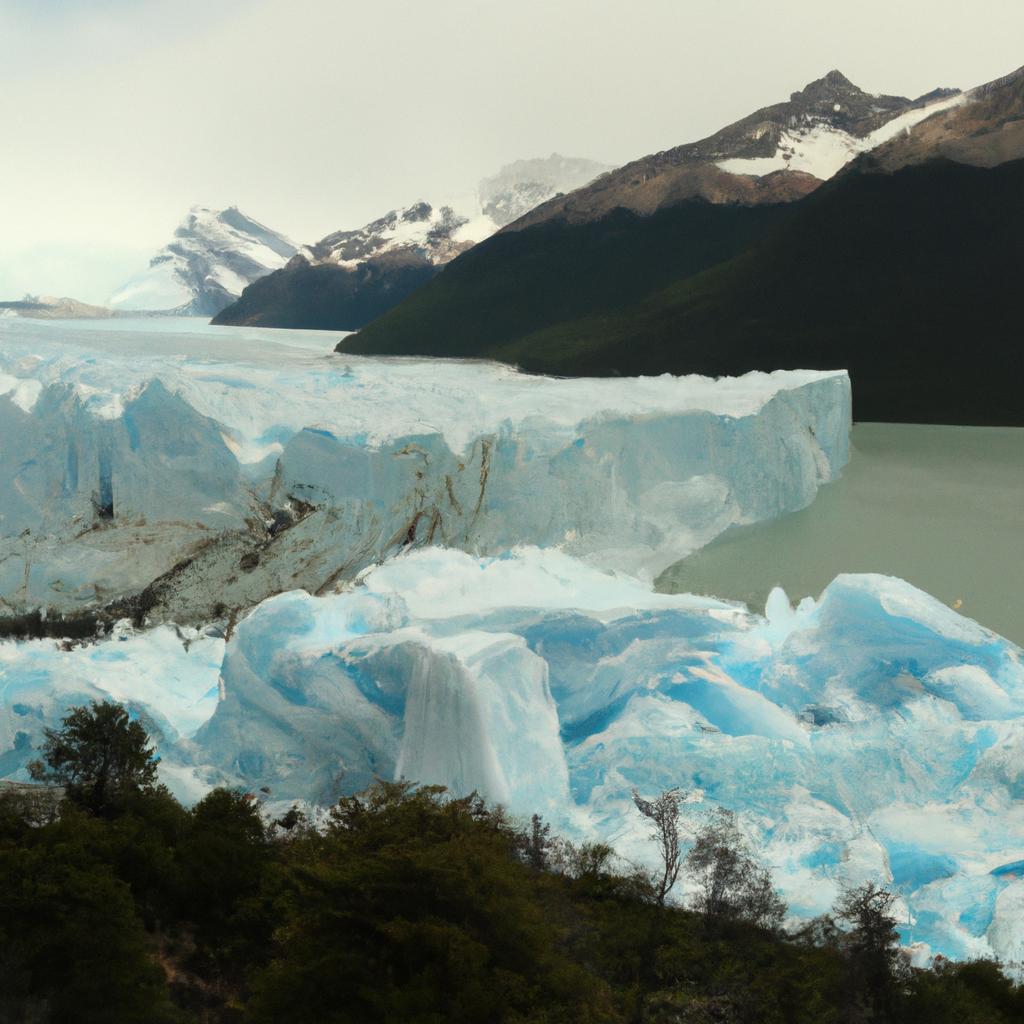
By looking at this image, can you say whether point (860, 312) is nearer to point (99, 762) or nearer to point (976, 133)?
point (976, 133)

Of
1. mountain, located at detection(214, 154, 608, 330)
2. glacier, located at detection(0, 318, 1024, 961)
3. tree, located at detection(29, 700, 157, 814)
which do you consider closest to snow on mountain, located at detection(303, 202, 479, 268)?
mountain, located at detection(214, 154, 608, 330)

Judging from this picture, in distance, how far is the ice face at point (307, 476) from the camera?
54.1 ft

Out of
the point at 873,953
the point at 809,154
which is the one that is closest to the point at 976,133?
the point at 809,154

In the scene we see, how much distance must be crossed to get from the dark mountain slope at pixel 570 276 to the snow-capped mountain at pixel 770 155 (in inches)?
17.1

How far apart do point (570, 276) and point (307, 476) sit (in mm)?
20740

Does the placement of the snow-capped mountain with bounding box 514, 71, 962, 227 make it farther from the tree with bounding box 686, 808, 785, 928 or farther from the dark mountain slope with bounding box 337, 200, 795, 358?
the tree with bounding box 686, 808, 785, 928

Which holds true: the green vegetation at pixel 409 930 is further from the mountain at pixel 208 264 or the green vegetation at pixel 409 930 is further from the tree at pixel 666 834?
the mountain at pixel 208 264

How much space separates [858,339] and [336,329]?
21.5 meters

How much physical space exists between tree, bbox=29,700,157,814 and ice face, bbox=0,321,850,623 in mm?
4612

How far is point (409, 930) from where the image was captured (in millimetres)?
7418

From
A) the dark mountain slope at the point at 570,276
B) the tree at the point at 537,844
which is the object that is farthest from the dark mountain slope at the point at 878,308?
the tree at the point at 537,844

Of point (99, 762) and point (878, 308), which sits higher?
point (878, 308)

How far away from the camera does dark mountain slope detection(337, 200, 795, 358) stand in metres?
35.1

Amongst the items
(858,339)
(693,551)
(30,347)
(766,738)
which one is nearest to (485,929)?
(766,738)
